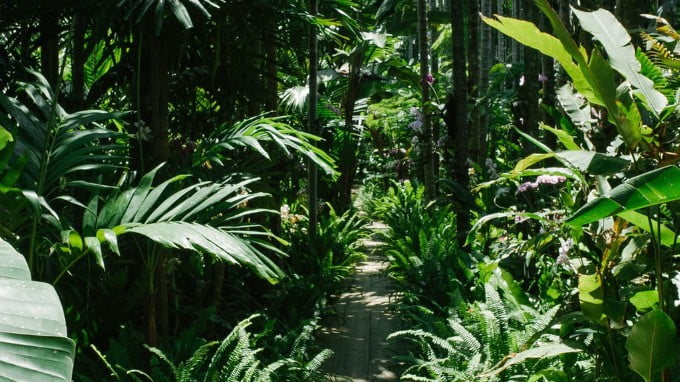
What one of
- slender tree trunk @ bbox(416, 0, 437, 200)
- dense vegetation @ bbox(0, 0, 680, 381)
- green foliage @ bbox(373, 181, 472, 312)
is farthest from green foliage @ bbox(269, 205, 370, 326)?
slender tree trunk @ bbox(416, 0, 437, 200)

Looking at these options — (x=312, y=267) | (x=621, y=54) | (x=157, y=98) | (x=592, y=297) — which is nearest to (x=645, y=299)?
(x=592, y=297)

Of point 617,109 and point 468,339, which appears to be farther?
point 468,339

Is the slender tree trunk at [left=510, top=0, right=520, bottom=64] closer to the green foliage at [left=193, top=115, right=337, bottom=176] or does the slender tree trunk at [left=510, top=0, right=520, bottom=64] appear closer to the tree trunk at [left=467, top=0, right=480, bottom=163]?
the tree trunk at [left=467, top=0, right=480, bottom=163]

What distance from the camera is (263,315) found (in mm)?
4176

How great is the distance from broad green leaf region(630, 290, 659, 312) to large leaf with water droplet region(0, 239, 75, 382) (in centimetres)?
196

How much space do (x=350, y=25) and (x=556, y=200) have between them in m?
1.73

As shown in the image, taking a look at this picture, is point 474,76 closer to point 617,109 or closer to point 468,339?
point 468,339

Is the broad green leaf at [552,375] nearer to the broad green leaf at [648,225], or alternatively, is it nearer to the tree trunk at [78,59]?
the broad green leaf at [648,225]

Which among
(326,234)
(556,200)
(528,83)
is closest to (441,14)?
(528,83)

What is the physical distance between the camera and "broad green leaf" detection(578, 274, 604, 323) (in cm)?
227

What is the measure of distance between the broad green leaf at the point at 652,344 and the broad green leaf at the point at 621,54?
0.61m

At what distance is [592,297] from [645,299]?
22cm

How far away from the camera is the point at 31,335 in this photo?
0.85 m

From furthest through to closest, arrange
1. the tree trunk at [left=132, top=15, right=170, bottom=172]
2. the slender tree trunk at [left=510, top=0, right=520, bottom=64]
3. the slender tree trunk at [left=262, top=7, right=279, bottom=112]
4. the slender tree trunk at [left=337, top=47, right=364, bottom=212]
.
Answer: the slender tree trunk at [left=510, top=0, right=520, bottom=64] → the slender tree trunk at [left=337, top=47, right=364, bottom=212] → the slender tree trunk at [left=262, top=7, right=279, bottom=112] → the tree trunk at [left=132, top=15, right=170, bottom=172]
